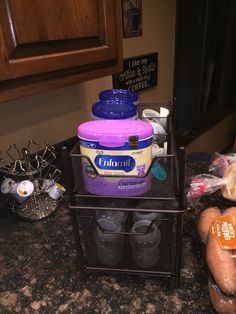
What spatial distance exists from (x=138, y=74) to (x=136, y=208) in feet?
3.52

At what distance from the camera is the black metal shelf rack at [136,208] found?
0.48m

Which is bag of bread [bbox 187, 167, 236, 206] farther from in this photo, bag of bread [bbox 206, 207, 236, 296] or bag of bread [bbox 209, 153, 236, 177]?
bag of bread [bbox 206, 207, 236, 296]

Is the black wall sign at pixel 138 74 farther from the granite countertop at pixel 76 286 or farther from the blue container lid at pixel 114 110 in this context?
the granite countertop at pixel 76 286

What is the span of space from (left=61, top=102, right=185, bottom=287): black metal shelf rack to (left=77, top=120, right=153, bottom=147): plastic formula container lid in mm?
43

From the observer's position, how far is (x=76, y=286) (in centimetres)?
58

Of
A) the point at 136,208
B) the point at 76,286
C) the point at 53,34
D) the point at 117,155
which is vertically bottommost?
the point at 76,286

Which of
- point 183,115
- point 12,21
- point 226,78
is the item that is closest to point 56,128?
point 12,21

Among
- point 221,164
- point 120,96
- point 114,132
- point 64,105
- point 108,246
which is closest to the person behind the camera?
point 114,132

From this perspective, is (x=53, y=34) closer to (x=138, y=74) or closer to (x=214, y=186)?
(x=214, y=186)

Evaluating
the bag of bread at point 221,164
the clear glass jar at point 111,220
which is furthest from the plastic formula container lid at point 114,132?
the bag of bread at point 221,164

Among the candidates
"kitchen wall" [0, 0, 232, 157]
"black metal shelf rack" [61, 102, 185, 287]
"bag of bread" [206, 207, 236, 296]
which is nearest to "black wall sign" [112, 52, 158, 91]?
"kitchen wall" [0, 0, 232, 157]

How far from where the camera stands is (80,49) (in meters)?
0.62

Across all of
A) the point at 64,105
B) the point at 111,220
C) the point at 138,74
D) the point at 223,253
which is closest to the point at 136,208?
the point at 111,220

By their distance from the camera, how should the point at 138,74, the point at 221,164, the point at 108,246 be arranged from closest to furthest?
the point at 108,246
the point at 221,164
the point at 138,74
